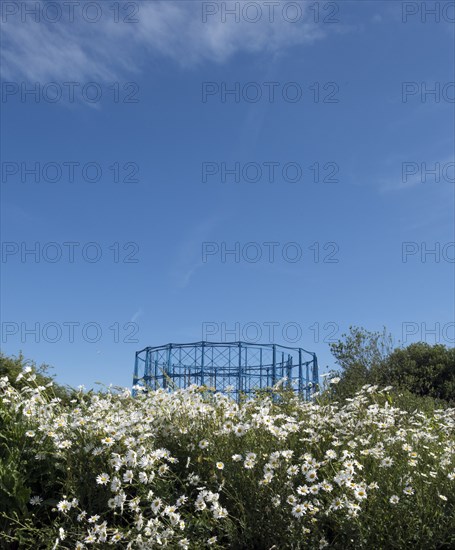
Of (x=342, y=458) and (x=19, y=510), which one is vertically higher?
(x=342, y=458)

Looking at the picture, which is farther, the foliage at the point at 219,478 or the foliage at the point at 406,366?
the foliage at the point at 406,366

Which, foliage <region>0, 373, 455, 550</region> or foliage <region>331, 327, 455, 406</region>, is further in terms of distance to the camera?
foliage <region>331, 327, 455, 406</region>

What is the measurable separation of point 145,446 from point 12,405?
1.40m

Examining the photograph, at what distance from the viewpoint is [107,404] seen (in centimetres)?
523

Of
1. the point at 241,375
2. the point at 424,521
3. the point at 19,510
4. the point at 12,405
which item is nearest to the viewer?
the point at 424,521

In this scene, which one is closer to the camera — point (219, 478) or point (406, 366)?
point (219, 478)

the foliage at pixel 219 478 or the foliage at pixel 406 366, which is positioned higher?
the foliage at pixel 406 366

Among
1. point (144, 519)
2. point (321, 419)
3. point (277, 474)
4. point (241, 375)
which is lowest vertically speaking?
point (144, 519)

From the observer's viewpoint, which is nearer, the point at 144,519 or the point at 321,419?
the point at 144,519

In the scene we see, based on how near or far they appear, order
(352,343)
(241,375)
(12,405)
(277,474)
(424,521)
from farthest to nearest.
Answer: (241,375), (352,343), (12,405), (277,474), (424,521)

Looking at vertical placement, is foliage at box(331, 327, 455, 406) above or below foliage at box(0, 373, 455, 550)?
above

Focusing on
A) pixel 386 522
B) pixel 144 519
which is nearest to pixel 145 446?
pixel 144 519

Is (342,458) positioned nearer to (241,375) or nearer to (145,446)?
(145,446)

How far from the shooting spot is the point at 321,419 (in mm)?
4934
